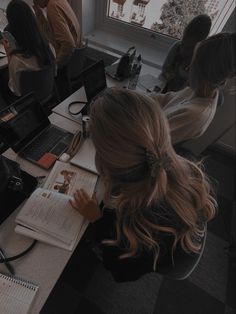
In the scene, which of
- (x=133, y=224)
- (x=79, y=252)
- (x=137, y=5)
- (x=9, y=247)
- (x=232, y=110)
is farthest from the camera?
(x=137, y=5)

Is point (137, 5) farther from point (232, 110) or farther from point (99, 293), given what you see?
point (99, 293)

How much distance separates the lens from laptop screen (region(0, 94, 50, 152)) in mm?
1006

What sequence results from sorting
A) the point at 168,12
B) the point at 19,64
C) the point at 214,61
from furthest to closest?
the point at 168,12 < the point at 19,64 < the point at 214,61

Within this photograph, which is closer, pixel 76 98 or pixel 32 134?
pixel 32 134

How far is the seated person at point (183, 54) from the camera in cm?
143

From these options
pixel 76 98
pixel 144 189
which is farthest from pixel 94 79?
pixel 144 189

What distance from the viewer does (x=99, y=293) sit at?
1323mm

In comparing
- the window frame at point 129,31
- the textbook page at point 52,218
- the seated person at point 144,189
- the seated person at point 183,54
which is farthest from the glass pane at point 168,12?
the textbook page at point 52,218

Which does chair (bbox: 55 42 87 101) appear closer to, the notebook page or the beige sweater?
the beige sweater

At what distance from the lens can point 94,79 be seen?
1.39 m

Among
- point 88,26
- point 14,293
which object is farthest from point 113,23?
point 14,293

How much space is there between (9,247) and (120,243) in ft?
1.46

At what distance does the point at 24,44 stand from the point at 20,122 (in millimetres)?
887

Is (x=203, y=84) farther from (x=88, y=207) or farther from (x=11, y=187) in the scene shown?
(x=11, y=187)
